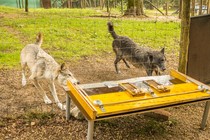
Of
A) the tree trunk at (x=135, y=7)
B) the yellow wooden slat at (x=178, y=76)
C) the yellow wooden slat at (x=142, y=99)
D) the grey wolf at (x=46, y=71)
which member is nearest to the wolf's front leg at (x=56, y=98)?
the grey wolf at (x=46, y=71)

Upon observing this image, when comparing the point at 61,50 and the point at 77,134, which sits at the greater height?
the point at 61,50

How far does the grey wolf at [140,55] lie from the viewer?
18.0 ft

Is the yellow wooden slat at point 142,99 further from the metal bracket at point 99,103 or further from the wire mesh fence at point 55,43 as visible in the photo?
the wire mesh fence at point 55,43

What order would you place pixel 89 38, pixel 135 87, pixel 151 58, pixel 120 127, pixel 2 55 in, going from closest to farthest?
1. pixel 135 87
2. pixel 120 127
3. pixel 151 58
4. pixel 2 55
5. pixel 89 38

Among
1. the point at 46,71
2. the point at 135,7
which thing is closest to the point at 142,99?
the point at 46,71

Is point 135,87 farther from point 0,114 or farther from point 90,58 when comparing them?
point 90,58

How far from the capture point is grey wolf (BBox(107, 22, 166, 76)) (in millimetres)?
5484

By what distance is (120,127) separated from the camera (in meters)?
3.93

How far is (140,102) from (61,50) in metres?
4.67

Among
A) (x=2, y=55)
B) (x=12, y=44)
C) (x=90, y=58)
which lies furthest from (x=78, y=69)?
(x=12, y=44)

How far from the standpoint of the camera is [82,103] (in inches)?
127

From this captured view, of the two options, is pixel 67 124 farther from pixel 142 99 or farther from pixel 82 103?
pixel 142 99

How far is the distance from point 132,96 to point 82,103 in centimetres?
64

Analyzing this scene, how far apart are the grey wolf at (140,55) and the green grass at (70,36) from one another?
135 centimetres
